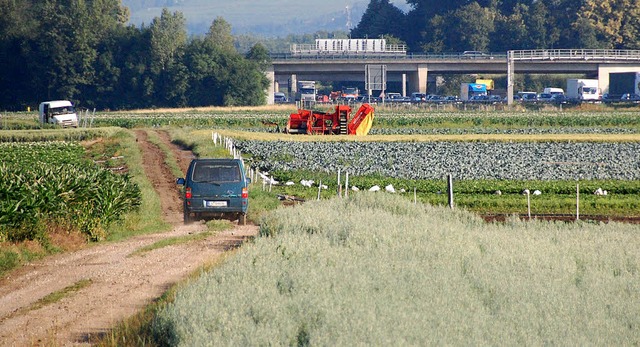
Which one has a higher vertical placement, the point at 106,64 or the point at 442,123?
the point at 106,64

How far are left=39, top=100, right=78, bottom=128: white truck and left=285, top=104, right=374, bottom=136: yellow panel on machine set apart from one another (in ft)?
52.5

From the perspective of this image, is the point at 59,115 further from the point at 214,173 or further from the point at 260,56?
the point at 260,56

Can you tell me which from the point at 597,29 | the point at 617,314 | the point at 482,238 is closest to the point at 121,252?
the point at 482,238

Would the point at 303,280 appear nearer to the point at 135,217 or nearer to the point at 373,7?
the point at 135,217

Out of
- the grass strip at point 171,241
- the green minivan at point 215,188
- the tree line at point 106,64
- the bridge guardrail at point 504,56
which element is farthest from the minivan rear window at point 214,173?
the bridge guardrail at point 504,56

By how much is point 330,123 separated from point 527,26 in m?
95.8

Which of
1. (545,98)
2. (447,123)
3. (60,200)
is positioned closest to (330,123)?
(447,123)

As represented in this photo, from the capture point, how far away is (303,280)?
16094 mm

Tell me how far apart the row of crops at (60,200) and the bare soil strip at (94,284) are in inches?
Answer: 41.9

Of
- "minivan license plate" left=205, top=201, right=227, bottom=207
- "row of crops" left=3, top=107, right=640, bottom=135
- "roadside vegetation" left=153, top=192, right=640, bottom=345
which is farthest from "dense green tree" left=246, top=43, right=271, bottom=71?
"roadside vegetation" left=153, top=192, right=640, bottom=345

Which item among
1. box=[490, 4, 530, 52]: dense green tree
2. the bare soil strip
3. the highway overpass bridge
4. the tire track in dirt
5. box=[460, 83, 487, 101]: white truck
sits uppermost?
box=[490, 4, 530, 52]: dense green tree

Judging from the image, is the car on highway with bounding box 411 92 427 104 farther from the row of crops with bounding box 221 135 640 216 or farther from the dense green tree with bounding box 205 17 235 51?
the row of crops with bounding box 221 135 640 216

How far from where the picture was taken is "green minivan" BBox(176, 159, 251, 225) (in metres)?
29.3

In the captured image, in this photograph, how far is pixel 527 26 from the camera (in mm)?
164250
